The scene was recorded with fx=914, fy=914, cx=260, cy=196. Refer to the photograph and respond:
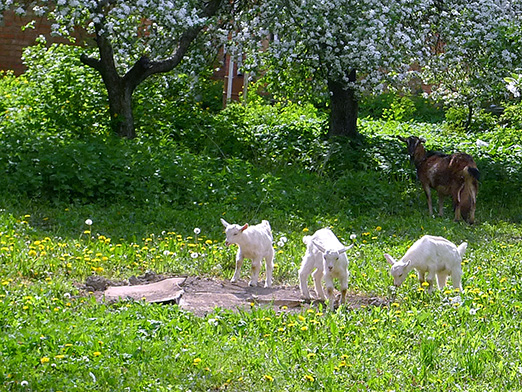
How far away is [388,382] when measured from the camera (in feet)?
20.5

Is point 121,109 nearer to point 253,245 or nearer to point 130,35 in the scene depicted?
point 130,35

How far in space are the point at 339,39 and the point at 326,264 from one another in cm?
818

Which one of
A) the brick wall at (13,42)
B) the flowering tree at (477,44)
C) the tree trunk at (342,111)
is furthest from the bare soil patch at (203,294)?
the brick wall at (13,42)

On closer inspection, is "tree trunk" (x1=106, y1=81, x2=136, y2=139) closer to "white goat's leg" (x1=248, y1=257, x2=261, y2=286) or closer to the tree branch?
the tree branch

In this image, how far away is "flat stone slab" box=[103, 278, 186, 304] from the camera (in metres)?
8.33

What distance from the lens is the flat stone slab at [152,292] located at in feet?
27.3

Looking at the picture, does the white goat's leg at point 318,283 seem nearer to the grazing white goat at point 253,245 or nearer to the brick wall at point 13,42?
the grazing white goat at point 253,245

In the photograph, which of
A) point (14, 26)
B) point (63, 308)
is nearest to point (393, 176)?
point (63, 308)

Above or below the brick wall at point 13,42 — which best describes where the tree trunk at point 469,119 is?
below

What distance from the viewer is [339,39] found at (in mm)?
15641

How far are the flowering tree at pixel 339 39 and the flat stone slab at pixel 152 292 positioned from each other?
281 inches

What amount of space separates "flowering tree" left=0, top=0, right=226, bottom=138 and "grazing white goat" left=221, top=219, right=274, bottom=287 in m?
5.82

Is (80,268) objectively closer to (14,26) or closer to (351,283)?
(351,283)

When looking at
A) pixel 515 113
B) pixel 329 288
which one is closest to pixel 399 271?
pixel 329 288
